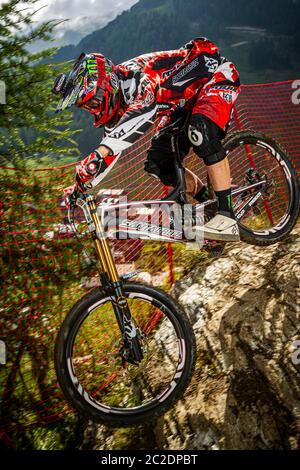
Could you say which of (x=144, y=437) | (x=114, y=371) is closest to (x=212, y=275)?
(x=114, y=371)

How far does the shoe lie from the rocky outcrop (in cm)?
59

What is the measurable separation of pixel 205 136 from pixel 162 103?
0.52 meters

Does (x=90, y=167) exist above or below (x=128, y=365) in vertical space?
above

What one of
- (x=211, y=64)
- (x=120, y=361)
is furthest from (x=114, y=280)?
(x=211, y=64)

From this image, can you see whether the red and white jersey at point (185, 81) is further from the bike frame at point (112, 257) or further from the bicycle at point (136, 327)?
the bike frame at point (112, 257)

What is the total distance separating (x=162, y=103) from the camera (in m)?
3.30

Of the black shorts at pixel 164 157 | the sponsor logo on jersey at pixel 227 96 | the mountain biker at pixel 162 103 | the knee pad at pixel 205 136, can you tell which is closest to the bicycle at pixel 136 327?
the black shorts at pixel 164 157

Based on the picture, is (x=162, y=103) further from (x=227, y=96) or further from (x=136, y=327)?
(x=136, y=327)

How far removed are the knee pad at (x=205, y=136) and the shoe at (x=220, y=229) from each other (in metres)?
0.58

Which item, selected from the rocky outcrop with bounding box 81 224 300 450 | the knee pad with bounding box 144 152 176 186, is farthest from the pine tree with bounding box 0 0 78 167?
the rocky outcrop with bounding box 81 224 300 450

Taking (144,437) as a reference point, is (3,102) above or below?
above

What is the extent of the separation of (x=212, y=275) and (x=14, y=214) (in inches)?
90.9

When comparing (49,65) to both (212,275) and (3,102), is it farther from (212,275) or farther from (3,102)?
(212,275)

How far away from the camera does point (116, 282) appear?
2752 mm
